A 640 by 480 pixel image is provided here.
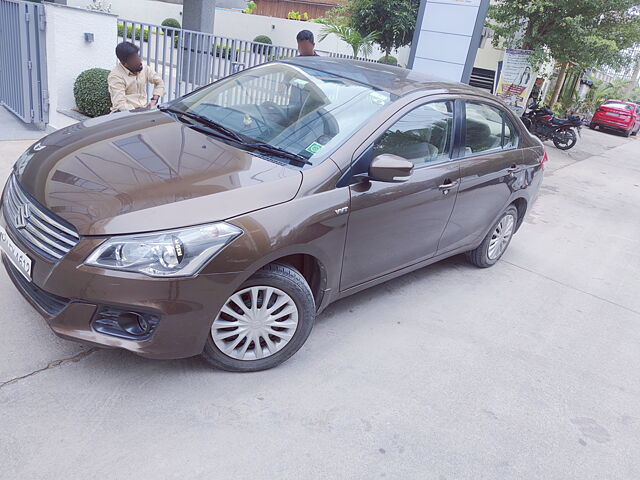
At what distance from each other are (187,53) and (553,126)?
10.6 meters

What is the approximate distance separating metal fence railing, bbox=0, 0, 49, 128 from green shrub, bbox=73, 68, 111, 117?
1.68 ft

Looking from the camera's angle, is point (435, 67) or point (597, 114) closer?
point (435, 67)

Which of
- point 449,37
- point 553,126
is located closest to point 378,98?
point 449,37

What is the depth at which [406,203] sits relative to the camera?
3.53 metres

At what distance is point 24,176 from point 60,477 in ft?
5.18

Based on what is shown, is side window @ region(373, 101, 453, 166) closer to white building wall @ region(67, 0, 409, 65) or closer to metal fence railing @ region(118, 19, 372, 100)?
metal fence railing @ region(118, 19, 372, 100)

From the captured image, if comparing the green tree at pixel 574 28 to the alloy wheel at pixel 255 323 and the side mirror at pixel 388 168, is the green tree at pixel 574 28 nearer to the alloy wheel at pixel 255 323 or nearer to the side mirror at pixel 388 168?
the side mirror at pixel 388 168

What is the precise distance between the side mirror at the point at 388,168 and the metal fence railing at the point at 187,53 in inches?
203

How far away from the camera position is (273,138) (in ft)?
10.9

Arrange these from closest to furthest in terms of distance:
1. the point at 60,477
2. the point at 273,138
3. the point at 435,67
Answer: the point at 60,477
the point at 273,138
the point at 435,67

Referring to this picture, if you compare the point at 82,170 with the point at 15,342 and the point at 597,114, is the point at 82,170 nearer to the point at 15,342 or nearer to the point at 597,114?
the point at 15,342

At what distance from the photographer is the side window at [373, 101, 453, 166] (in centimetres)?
341

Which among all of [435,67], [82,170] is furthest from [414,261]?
[435,67]

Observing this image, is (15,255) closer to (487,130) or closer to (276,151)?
(276,151)
